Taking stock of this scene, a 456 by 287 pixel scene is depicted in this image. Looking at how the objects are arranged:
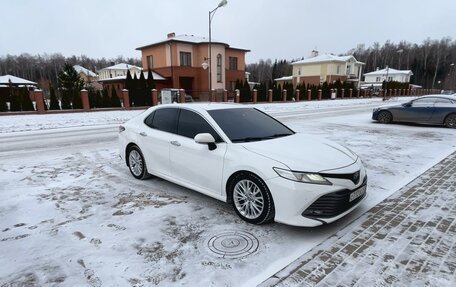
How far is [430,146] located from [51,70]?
111230 millimetres

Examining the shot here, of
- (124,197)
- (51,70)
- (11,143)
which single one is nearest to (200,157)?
(124,197)

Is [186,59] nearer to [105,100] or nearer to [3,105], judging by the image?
[105,100]

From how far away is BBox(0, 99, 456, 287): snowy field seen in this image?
9.36ft

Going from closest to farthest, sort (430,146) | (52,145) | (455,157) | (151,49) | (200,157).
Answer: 1. (200,157)
2. (455,157)
3. (430,146)
4. (52,145)
5. (151,49)

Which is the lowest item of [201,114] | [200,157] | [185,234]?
[185,234]

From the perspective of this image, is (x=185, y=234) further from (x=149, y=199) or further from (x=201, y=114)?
(x=201, y=114)

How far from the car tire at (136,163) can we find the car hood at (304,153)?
2.48 m

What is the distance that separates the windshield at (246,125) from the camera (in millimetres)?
4285

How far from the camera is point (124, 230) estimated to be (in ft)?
12.2

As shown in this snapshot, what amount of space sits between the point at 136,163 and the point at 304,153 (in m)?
3.41

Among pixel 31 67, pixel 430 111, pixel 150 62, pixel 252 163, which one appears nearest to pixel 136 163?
pixel 252 163

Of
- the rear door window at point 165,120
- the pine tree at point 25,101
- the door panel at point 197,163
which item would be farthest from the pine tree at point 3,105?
the door panel at point 197,163

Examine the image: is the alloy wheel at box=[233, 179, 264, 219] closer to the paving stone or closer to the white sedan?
the white sedan

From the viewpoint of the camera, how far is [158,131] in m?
5.16
